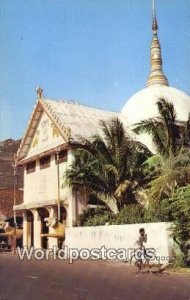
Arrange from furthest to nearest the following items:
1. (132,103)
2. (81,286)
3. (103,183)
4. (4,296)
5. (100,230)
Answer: (132,103) < (103,183) < (100,230) < (81,286) < (4,296)

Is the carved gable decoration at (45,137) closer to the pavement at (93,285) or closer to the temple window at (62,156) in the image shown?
the temple window at (62,156)

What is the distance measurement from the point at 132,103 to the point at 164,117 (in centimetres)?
1106

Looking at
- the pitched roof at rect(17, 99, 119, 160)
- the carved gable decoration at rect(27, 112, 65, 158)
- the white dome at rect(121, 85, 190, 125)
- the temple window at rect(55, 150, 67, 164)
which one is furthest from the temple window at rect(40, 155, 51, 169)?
the white dome at rect(121, 85, 190, 125)

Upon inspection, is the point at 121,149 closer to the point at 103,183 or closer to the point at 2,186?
the point at 103,183

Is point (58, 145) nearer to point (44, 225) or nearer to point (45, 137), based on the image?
point (45, 137)

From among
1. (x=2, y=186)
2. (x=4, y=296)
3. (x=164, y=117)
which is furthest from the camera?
(x=2, y=186)

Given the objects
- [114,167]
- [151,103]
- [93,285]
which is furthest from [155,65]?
[93,285]

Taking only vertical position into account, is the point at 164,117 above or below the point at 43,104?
below

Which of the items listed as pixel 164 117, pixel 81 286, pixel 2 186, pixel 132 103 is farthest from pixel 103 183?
pixel 2 186

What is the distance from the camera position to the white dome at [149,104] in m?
28.5

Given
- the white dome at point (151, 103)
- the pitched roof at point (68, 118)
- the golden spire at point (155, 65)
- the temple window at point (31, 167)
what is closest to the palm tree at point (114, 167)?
the pitched roof at point (68, 118)

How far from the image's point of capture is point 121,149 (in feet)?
71.7

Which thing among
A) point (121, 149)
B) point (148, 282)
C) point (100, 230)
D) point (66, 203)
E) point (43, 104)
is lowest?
point (148, 282)

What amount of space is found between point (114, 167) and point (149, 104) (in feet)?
28.5
